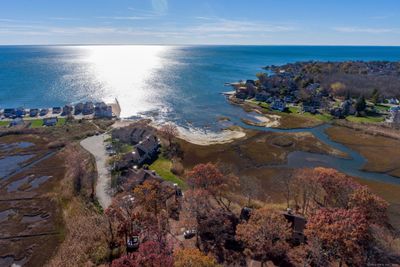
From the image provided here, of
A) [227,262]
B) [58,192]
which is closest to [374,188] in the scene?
[227,262]

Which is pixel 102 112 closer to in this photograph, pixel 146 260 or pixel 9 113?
pixel 9 113

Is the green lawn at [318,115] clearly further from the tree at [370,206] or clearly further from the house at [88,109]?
the house at [88,109]

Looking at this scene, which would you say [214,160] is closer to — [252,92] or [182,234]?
[182,234]

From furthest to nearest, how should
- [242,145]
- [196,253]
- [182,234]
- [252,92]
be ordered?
1. [252,92]
2. [242,145]
3. [182,234]
4. [196,253]

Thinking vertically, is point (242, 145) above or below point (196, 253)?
below

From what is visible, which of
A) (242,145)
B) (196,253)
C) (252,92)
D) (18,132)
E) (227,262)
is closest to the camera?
(196,253)

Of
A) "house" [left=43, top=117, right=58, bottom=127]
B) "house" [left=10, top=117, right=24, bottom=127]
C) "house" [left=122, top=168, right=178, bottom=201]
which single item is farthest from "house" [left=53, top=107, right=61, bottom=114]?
"house" [left=122, top=168, right=178, bottom=201]

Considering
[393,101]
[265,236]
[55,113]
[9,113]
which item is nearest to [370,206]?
[265,236]
